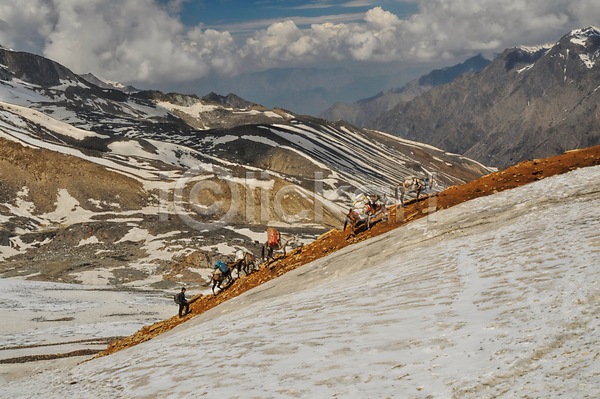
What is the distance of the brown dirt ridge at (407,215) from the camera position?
19562mm

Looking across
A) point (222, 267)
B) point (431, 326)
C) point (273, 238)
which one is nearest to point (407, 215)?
point (273, 238)

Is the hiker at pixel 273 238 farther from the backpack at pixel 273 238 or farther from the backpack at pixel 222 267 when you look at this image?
the backpack at pixel 222 267

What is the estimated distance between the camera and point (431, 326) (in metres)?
8.18

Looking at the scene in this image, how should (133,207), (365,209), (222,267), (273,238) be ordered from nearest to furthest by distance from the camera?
(365,209) → (273,238) → (222,267) → (133,207)

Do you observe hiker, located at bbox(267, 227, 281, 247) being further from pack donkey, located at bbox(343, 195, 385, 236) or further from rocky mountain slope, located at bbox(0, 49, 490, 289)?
rocky mountain slope, located at bbox(0, 49, 490, 289)

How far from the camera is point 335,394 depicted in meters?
6.59

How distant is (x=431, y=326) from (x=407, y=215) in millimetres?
12652

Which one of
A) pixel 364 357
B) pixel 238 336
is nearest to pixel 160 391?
pixel 238 336

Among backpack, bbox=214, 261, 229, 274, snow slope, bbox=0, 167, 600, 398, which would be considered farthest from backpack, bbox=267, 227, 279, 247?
snow slope, bbox=0, 167, 600, 398

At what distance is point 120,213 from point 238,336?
229ft

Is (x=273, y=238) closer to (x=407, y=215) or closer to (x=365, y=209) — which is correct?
(x=365, y=209)

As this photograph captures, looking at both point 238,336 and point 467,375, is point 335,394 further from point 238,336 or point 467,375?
point 238,336

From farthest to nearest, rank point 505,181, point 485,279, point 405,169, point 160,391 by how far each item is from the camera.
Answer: point 405,169 < point 505,181 < point 485,279 < point 160,391

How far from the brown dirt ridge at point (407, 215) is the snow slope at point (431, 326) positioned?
2.21 meters
